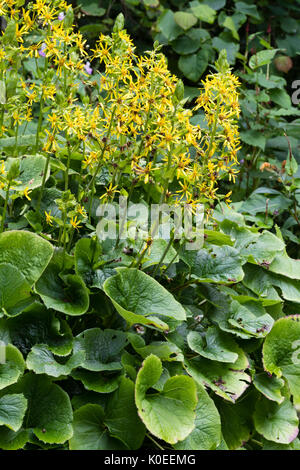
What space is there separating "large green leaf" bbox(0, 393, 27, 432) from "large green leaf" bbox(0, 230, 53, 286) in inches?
13.4

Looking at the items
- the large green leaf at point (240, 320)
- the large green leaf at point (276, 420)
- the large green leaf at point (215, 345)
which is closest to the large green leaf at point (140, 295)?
the large green leaf at point (215, 345)

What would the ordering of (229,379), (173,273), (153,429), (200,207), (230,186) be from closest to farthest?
(153,429) → (200,207) → (229,379) → (173,273) → (230,186)

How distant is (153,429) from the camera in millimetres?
1505

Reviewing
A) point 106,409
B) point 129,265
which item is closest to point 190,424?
point 106,409

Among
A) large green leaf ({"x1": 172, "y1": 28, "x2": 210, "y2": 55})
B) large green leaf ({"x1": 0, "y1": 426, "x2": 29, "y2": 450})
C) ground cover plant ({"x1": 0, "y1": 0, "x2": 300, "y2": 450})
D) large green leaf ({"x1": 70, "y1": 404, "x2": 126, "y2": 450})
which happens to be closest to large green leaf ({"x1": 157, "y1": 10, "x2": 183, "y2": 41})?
large green leaf ({"x1": 172, "y1": 28, "x2": 210, "y2": 55})

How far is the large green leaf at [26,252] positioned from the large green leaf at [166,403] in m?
0.43

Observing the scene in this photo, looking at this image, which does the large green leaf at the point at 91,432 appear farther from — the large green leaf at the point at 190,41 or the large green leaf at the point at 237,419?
the large green leaf at the point at 190,41

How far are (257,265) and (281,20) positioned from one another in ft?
10.4

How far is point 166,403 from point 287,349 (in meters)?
0.57

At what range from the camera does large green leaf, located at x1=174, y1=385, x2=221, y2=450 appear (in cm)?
165

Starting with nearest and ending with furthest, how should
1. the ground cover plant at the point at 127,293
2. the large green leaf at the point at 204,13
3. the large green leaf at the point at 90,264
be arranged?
1. the ground cover plant at the point at 127,293
2. the large green leaf at the point at 90,264
3. the large green leaf at the point at 204,13

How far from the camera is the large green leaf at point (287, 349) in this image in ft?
6.38

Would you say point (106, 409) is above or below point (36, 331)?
below
